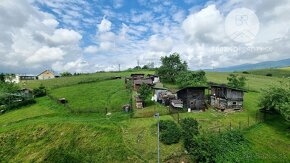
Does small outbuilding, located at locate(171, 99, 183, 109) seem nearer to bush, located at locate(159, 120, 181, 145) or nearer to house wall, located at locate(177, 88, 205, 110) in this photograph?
house wall, located at locate(177, 88, 205, 110)

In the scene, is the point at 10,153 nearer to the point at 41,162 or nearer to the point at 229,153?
the point at 41,162

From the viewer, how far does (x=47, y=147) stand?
37750 millimetres

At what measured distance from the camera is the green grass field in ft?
108

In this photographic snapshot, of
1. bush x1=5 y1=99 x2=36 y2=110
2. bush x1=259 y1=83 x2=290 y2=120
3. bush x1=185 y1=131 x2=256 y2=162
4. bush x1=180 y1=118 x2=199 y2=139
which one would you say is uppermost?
bush x1=259 y1=83 x2=290 y2=120

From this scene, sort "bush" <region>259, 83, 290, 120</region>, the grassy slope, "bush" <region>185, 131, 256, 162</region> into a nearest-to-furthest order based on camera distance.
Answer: "bush" <region>185, 131, 256, 162</region>, "bush" <region>259, 83, 290, 120</region>, the grassy slope

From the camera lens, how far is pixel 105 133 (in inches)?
1532

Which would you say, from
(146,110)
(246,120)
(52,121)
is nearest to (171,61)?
(146,110)

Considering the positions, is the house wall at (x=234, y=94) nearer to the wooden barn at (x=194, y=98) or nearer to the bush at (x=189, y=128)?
the wooden barn at (x=194, y=98)

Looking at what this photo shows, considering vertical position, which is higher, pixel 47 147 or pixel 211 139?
pixel 211 139

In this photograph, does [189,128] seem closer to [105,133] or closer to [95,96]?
[105,133]

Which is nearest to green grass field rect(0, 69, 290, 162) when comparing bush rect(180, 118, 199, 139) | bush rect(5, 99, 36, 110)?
bush rect(180, 118, 199, 139)

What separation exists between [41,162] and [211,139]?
2688 centimetres

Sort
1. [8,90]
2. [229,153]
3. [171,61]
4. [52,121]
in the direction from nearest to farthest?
[229,153] < [52,121] < [8,90] < [171,61]

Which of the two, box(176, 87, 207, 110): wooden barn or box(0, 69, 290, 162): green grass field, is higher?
Answer: box(176, 87, 207, 110): wooden barn
